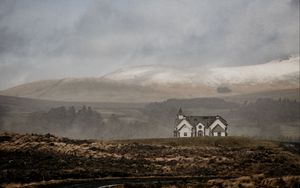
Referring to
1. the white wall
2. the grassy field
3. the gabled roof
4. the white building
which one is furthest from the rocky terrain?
the white wall

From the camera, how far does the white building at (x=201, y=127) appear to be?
162250 mm

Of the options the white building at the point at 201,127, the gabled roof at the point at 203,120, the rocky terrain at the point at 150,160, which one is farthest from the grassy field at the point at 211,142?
the gabled roof at the point at 203,120

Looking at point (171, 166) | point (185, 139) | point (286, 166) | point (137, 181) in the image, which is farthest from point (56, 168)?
point (185, 139)

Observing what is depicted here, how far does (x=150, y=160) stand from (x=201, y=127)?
61.4m

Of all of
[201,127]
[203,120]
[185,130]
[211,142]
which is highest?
[203,120]

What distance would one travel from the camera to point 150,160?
104m

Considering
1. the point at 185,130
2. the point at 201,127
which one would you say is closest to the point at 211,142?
the point at 201,127

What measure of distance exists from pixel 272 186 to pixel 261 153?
5110 cm

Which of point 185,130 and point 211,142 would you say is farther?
point 185,130

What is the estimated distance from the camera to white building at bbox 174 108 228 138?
532 feet

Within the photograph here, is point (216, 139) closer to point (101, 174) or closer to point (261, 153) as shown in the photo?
point (261, 153)

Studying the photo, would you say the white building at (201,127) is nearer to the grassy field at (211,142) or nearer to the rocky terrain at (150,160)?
the grassy field at (211,142)

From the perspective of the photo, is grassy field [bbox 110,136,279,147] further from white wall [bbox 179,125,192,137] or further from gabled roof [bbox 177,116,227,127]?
Answer: white wall [bbox 179,125,192,137]

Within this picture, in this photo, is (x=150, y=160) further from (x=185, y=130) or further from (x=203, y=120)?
(x=203, y=120)
